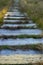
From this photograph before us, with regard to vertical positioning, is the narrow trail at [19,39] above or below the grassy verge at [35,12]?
below

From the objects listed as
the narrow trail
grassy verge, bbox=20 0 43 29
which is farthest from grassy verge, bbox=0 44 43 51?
grassy verge, bbox=20 0 43 29

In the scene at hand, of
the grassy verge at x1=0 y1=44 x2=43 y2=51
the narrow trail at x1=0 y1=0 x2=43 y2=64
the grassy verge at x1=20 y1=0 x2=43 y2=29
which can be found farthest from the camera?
the grassy verge at x1=20 y1=0 x2=43 y2=29

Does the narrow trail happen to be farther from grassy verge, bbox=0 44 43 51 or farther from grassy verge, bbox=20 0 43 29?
grassy verge, bbox=20 0 43 29

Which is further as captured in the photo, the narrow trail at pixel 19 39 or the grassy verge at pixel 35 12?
the grassy verge at pixel 35 12

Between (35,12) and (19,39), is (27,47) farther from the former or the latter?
(35,12)

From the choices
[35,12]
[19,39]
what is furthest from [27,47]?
[35,12]

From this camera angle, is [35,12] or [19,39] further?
[35,12]

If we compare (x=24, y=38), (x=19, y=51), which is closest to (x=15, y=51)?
(x=19, y=51)

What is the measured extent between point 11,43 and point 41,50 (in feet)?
2.65

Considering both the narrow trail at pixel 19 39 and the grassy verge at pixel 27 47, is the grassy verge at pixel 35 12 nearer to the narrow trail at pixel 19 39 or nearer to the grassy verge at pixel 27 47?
the narrow trail at pixel 19 39

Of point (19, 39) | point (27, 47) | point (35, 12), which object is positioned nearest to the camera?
point (27, 47)

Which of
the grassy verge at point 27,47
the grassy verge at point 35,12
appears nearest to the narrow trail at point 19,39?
the grassy verge at point 27,47

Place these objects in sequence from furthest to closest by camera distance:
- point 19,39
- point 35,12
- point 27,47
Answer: point 35,12, point 19,39, point 27,47

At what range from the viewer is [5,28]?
694cm
